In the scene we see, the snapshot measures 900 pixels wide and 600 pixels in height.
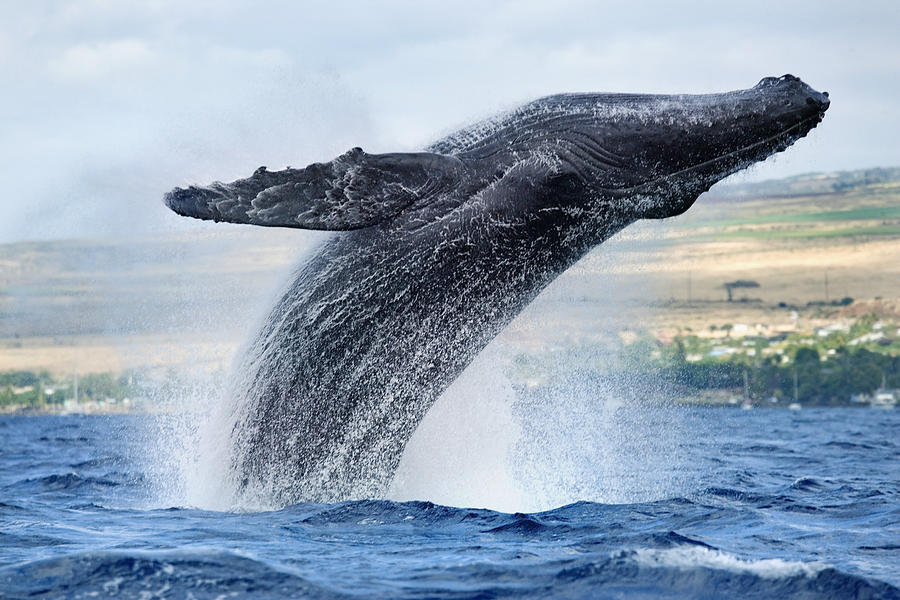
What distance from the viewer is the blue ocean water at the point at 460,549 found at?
562 cm

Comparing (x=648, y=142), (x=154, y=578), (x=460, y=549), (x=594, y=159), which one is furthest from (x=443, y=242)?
(x=154, y=578)

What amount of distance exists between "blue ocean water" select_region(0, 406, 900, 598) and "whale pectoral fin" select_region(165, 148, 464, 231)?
2105mm

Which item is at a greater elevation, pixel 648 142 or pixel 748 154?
pixel 648 142

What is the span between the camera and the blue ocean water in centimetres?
562

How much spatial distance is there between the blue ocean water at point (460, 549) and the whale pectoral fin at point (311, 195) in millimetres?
2105

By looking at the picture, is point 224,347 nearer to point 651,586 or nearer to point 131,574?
point 131,574

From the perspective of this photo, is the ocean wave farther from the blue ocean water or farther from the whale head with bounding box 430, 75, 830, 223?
the whale head with bounding box 430, 75, 830, 223

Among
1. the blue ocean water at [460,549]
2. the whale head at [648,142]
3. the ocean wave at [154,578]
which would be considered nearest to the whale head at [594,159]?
the whale head at [648,142]

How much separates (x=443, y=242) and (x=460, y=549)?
7.49ft

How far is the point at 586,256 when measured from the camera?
8602 millimetres

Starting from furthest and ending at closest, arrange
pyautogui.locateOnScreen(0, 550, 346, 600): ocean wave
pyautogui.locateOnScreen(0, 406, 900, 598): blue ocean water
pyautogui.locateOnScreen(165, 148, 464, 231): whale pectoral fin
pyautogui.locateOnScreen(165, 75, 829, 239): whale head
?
pyautogui.locateOnScreen(165, 75, 829, 239): whale head, pyautogui.locateOnScreen(165, 148, 464, 231): whale pectoral fin, pyautogui.locateOnScreen(0, 406, 900, 598): blue ocean water, pyautogui.locateOnScreen(0, 550, 346, 600): ocean wave

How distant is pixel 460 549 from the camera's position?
22.1ft

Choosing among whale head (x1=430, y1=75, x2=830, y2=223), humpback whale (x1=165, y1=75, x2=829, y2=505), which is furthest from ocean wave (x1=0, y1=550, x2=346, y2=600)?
whale head (x1=430, y1=75, x2=830, y2=223)

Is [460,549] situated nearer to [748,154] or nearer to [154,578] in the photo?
[154,578]
